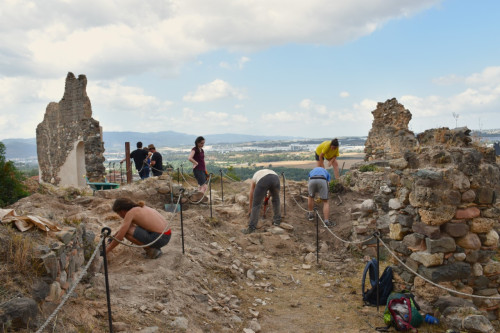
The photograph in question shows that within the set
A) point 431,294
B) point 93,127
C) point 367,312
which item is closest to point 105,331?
point 367,312

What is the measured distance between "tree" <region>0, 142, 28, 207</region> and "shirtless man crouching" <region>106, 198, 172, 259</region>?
203 inches

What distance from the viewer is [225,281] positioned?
6191 millimetres

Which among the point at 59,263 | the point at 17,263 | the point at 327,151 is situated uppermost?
the point at 327,151

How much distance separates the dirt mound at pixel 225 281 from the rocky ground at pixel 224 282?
14 millimetres

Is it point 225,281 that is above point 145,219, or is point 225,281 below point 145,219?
below

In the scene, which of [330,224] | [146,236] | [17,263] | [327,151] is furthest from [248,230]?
[17,263]

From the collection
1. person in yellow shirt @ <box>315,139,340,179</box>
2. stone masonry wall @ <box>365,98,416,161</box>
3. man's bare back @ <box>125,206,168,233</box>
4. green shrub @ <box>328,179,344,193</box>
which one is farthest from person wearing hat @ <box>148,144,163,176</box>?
stone masonry wall @ <box>365,98,416,161</box>

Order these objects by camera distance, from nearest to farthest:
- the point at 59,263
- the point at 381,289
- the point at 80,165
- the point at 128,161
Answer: the point at 59,263, the point at 381,289, the point at 128,161, the point at 80,165

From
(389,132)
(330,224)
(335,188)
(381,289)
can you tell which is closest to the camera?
(381,289)

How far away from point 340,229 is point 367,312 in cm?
379

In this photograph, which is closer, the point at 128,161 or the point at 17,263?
the point at 17,263

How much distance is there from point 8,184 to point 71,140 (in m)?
7.71

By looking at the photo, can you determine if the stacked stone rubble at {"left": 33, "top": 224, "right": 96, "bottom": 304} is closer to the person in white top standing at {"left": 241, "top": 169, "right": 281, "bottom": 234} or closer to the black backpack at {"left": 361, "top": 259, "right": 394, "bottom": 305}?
the black backpack at {"left": 361, "top": 259, "right": 394, "bottom": 305}

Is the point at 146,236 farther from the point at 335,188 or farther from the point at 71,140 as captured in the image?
the point at 71,140
